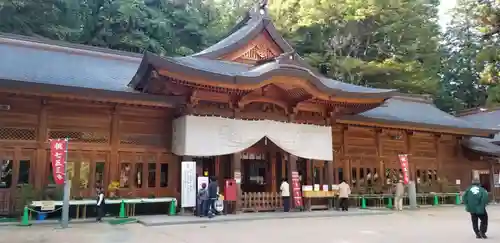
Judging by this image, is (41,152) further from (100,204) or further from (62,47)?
(62,47)

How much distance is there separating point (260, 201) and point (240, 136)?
7.60 ft

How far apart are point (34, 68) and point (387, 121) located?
13422mm

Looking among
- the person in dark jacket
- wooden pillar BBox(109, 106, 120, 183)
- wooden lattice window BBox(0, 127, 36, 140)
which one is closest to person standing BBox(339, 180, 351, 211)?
the person in dark jacket

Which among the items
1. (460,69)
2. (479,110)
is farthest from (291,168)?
(460,69)

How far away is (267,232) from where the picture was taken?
964 cm

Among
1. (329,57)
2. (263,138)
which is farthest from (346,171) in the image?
(329,57)

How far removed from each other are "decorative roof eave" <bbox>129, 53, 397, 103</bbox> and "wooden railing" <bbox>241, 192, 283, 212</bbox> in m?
3.68

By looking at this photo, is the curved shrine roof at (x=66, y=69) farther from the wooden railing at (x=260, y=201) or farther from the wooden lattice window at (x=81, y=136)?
the wooden railing at (x=260, y=201)

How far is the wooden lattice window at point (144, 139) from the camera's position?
44.3ft

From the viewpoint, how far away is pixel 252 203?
14102mm

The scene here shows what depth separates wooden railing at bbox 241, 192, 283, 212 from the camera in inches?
551

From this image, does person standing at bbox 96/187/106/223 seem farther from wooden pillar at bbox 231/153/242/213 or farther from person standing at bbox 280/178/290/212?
person standing at bbox 280/178/290/212

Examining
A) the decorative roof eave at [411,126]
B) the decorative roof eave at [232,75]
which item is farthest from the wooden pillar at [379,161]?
the decorative roof eave at [232,75]

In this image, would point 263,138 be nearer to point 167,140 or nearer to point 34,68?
point 167,140
